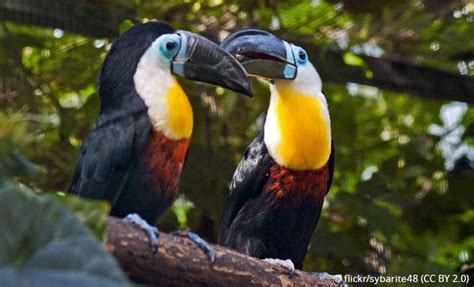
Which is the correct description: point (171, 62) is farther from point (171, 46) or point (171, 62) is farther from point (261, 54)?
point (261, 54)

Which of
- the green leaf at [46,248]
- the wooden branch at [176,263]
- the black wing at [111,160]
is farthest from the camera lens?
the black wing at [111,160]

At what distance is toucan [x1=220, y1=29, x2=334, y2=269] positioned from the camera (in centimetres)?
299

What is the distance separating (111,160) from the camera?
8.86 ft

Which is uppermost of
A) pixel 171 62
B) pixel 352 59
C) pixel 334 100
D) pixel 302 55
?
pixel 171 62

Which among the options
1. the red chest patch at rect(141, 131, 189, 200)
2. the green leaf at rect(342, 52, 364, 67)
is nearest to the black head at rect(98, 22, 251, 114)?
the red chest patch at rect(141, 131, 189, 200)

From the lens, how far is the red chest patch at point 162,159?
2.71 meters

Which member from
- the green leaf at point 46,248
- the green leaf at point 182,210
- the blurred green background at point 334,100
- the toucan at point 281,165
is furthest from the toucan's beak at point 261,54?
the green leaf at point 46,248

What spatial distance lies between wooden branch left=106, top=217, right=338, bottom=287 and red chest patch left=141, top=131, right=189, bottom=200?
0.40m

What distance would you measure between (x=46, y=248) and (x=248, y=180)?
142cm

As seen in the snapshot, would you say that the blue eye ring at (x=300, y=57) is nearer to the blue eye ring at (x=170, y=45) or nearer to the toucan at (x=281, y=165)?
the toucan at (x=281, y=165)

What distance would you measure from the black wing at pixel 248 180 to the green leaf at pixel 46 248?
4.45 feet

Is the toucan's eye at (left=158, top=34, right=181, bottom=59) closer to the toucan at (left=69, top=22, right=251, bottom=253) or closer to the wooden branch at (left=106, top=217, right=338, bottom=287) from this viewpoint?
the toucan at (left=69, top=22, right=251, bottom=253)

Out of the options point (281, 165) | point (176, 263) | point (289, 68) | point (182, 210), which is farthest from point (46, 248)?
point (182, 210)

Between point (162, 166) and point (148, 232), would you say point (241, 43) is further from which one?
point (148, 232)
